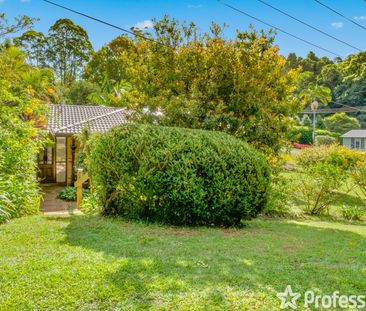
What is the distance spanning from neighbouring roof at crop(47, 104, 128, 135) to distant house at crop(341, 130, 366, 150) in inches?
1251

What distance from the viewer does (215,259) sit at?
12.7 feet

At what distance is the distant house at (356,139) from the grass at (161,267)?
38026 mm

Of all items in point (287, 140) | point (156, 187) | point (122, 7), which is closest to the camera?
point (156, 187)

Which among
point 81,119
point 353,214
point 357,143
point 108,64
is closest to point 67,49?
point 108,64

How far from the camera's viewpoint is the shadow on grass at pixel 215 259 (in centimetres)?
303

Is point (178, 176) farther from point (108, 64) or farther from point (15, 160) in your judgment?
point (108, 64)

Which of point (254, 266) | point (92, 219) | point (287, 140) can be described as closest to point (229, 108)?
point (287, 140)

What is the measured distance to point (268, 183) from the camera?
6.30 meters

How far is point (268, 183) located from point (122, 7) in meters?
8.81

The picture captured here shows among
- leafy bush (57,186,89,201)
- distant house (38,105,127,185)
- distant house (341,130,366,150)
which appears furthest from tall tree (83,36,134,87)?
distant house (341,130,366,150)

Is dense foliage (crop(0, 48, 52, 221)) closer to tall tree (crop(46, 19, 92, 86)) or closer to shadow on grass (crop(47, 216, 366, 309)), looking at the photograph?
shadow on grass (crop(47, 216, 366, 309))

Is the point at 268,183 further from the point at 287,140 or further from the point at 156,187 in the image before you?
the point at 287,140

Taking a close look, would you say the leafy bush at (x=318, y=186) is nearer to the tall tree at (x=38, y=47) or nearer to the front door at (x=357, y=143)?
the tall tree at (x=38, y=47)

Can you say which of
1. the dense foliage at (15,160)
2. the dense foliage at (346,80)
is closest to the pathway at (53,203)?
the dense foliage at (15,160)
